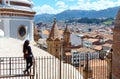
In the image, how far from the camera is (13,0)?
2425 centimetres

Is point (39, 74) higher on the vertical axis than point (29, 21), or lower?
lower

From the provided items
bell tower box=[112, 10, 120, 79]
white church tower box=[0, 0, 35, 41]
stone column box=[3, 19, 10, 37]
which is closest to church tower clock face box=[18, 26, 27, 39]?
white church tower box=[0, 0, 35, 41]

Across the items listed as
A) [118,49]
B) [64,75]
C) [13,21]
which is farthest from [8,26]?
[118,49]

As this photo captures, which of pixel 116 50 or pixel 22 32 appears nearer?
pixel 116 50

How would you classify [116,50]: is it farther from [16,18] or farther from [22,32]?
[22,32]

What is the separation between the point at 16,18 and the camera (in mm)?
24531

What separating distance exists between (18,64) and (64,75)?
8.28 ft

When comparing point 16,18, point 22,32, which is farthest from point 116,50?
point 22,32

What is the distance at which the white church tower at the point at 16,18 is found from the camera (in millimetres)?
23672

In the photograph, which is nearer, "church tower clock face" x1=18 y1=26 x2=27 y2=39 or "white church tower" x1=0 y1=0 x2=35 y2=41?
"white church tower" x1=0 y1=0 x2=35 y2=41

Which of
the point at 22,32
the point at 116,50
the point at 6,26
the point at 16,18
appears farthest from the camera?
the point at 22,32

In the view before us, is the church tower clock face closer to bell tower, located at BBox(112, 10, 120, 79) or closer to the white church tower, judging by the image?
the white church tower

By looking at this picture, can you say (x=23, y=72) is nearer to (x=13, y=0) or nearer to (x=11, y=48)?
(x=11, y=48)

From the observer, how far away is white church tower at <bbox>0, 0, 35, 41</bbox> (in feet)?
Answer: 77.7
